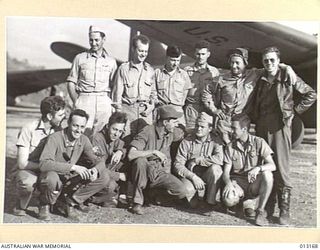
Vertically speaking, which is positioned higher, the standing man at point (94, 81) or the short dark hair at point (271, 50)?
the short dark hair at point (271, 50)

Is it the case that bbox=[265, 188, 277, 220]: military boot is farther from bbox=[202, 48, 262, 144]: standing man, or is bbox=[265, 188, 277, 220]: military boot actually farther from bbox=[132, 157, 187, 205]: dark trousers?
bbox=[132, 157, 187, 205]: dark trousers

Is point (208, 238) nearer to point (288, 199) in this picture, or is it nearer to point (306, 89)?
point (288, 199)

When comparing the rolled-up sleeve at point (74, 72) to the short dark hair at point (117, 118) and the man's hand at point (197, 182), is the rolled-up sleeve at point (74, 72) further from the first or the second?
the man's hand at point (197, 182)

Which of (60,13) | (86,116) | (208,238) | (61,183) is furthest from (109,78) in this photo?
(208,238)

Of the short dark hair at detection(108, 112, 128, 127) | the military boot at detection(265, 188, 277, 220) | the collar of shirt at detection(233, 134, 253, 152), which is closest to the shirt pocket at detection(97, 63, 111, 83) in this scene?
the short dark hair at detection(108, 112, 128, 127)

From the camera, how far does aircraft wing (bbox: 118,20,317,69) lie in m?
3.45

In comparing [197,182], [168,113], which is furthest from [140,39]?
[197,182]

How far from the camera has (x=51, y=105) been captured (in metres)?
3.33

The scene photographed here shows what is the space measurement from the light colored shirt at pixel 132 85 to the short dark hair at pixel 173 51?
21 centimetres

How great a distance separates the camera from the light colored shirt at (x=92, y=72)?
342 cm

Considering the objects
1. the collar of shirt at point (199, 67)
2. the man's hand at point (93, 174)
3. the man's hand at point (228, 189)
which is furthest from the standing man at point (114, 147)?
the man's hand at point (228, 189)

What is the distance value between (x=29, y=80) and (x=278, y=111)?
1.93 metres

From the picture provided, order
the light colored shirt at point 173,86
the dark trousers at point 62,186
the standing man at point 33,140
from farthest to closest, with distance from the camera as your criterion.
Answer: the light colored shirt at point 173,86 → the standing man at point 33,140 → the dark trousers at point 62,186

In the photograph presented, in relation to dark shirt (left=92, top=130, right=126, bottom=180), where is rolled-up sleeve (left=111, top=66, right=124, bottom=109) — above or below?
above
